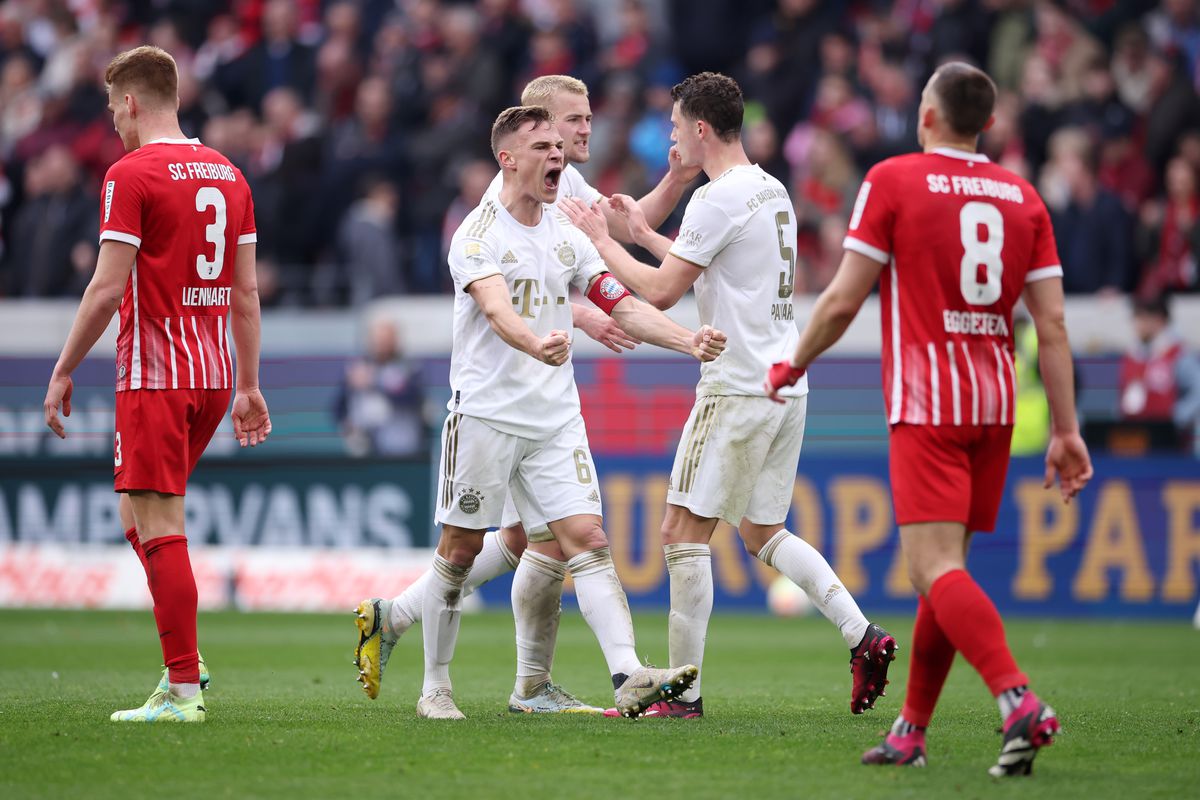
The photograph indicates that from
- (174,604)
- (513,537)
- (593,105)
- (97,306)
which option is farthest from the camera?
(593,105)

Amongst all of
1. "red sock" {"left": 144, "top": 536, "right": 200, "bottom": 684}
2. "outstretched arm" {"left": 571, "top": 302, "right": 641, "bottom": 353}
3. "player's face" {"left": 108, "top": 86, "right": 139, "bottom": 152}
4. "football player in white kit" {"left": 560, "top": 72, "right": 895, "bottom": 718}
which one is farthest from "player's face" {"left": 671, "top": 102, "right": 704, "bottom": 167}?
"red sock" {"left": 144, "top": 536, "right": 200, "bottom": 684}

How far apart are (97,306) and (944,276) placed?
11.6ft

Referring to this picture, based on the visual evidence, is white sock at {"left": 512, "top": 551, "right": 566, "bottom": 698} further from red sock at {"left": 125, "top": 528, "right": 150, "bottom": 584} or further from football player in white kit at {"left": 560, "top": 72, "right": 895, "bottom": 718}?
red sock at {"left": 125, "top": 528, "right": 150, "bottom": 584}

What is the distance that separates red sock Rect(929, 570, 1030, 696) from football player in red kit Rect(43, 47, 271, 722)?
330 cm

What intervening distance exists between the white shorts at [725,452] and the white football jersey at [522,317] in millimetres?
617

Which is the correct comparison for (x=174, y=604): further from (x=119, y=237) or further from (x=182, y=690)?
(x=119, y=237)

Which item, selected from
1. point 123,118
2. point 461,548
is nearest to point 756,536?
point 461,548

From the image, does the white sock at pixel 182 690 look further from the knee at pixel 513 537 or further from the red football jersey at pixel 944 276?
the red football jersey at pixel 944 276

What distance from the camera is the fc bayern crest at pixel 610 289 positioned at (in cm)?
778

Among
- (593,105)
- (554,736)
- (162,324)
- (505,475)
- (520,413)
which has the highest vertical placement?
(593,105)

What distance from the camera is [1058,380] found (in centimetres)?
608

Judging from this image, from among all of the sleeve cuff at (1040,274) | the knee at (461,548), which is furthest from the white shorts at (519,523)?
the sleeve cuff at (1040,274)

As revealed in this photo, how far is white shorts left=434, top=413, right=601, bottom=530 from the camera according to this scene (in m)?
7.49

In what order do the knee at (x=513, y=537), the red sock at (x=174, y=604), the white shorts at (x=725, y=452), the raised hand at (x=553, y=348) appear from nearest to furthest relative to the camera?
the raised hand at (x=553, y=348) < the red sock at (x=174, y=604) < the white shorts at (x=725, y=452) < the knee at (x=513, y=537)
